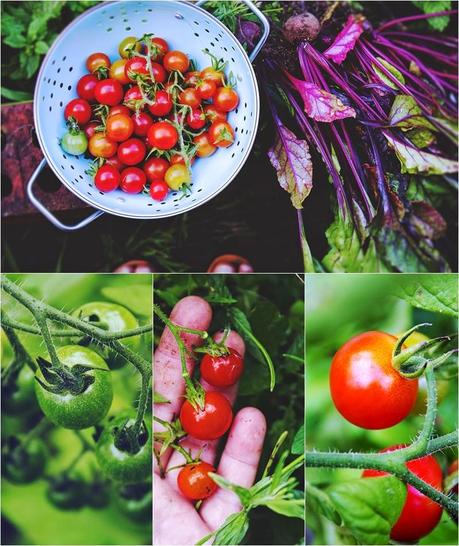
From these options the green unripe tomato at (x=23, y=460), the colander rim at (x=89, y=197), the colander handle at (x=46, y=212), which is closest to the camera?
the colander rim at (x=89, y=197)

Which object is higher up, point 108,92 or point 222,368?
point 108,92

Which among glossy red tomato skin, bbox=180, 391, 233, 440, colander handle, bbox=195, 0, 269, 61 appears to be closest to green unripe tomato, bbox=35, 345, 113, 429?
glossy red tomato skin, bbox=180, 391, 233, 440

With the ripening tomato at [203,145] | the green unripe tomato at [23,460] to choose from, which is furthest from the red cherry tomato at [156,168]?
the green unripe tomato at [23,460]

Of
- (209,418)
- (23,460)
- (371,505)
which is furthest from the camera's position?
(23,460)

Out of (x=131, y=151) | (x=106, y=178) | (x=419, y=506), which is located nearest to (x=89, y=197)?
(x=106, y=178)

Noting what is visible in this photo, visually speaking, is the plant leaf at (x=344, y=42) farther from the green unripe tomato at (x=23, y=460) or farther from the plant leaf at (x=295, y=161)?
the green unripe tomato at (x=23, y=460)

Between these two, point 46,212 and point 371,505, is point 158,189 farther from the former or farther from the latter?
point 371,505

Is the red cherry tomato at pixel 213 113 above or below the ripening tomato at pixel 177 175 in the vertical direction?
above

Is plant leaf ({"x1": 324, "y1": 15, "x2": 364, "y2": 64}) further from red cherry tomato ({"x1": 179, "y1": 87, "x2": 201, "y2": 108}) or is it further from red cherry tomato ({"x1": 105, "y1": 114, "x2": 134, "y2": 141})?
red cherry tomato ({"x1": 105, "y1": 114, "x2": 134, "y2": 141})
